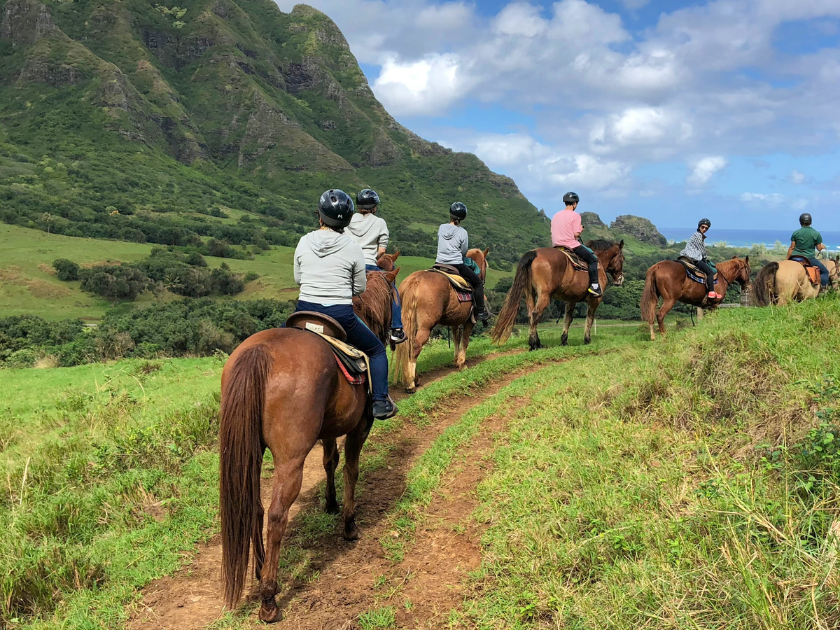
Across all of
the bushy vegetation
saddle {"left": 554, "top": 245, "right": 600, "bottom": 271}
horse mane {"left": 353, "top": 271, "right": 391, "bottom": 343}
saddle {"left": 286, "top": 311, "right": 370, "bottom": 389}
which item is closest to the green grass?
saddle {"left": 286, "top": 311, "right": 370, "bottom": 389}

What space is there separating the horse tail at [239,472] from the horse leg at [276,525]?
0.14 metres

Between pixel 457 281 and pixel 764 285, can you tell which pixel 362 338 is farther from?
pixel 764 285

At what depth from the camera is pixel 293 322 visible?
468cm

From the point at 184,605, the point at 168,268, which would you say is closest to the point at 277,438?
the point at 184,605

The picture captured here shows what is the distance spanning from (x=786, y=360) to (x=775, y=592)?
11.2 feet

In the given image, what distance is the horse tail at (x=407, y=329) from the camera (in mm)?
9961

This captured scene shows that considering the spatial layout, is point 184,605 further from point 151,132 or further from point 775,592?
point 151,132

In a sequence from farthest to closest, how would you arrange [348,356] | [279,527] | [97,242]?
[97,242], [348,356], [279,527]

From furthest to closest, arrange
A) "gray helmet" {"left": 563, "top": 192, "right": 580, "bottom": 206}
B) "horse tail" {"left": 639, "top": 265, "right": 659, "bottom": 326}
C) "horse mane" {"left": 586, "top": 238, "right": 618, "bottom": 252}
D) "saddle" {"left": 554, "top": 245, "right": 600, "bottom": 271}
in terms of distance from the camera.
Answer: "horse mane" {"left": 586, "top": 238, "right": 618, "bottom": 252}, "horse tail" {"left": 639, "top": 265, "right": 659, "bottom": 326}, "saddle" {"left": 554, "top": 245, "right": 600, "bottom": 271}, "gray helmet" {"left": 563, "top": 192, "right": 580, "bottom": 206}

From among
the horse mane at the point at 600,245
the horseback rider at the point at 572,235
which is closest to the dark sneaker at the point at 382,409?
the horseback rider at the point at 572,235

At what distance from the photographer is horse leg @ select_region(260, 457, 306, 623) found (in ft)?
12.6

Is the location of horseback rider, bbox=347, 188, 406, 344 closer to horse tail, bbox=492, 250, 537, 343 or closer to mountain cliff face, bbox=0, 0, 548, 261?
horse tail, bbox=492, 250, 537, 343

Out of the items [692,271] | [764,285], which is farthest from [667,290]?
[764,285]

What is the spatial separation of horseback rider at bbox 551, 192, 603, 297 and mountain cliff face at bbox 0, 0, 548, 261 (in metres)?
103
